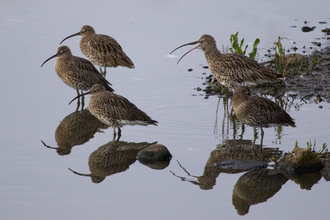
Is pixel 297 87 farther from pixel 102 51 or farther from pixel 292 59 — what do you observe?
pixel 102 51

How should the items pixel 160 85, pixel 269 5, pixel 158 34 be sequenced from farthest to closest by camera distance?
1. pixel 269 5
2. pixel 158 34
3. pixel 160 85

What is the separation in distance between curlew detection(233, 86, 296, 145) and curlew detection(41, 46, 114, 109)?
11.7ft

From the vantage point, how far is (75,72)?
1131cm

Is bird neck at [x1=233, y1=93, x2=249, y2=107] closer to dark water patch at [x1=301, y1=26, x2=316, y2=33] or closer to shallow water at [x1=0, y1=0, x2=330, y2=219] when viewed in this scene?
shallow water at [x1=0, y1=0, x2=330, y2=219]

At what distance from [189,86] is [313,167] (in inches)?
190

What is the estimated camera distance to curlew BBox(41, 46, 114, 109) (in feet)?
37.1

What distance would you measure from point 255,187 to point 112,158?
247 centimetres

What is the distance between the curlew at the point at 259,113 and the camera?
29.4 feet

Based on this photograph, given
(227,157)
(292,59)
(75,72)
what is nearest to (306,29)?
(292,59)

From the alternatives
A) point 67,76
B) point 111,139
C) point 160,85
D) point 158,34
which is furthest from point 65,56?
point 158,34

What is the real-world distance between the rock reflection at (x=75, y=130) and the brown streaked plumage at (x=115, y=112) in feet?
1.70

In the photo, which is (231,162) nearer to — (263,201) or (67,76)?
(263,201)

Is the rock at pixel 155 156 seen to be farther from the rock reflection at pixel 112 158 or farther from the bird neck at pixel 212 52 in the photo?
the bird neck at pixel 212 52

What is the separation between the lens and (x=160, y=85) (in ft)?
39.4
